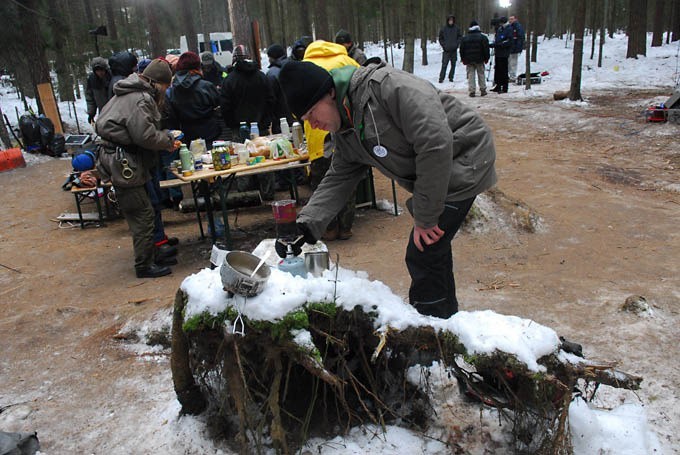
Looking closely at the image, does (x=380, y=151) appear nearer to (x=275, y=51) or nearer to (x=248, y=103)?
(x=248, y=103)

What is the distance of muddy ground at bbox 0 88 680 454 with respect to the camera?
9.96 feet

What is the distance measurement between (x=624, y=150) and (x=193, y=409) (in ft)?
27.8

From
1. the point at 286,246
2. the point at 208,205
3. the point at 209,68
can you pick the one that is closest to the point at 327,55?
the point at 208,205

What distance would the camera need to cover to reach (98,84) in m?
8.62

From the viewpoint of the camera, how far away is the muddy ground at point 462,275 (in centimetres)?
304

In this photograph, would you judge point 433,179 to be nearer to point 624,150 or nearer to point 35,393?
point 35,393

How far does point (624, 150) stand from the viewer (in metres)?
8.71

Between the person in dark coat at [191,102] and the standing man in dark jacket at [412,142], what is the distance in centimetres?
439

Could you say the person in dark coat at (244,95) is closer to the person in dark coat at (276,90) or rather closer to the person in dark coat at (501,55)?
the person in dark coat at (276,90)

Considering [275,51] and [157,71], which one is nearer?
[157,71]

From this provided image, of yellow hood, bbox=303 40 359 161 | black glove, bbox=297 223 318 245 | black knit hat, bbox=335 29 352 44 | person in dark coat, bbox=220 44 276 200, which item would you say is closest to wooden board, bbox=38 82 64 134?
person in dark coat, bbox=220 44 276 200

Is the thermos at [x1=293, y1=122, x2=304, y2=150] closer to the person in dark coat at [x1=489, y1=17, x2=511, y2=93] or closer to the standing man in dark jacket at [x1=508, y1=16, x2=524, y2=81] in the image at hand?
the person in dark coat at [x1=489, y1=17, x2=511, y2=93]

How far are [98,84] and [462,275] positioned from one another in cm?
702

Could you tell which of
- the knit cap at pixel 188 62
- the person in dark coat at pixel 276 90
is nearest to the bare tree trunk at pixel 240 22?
the person in dark coat at pixel 276 90
